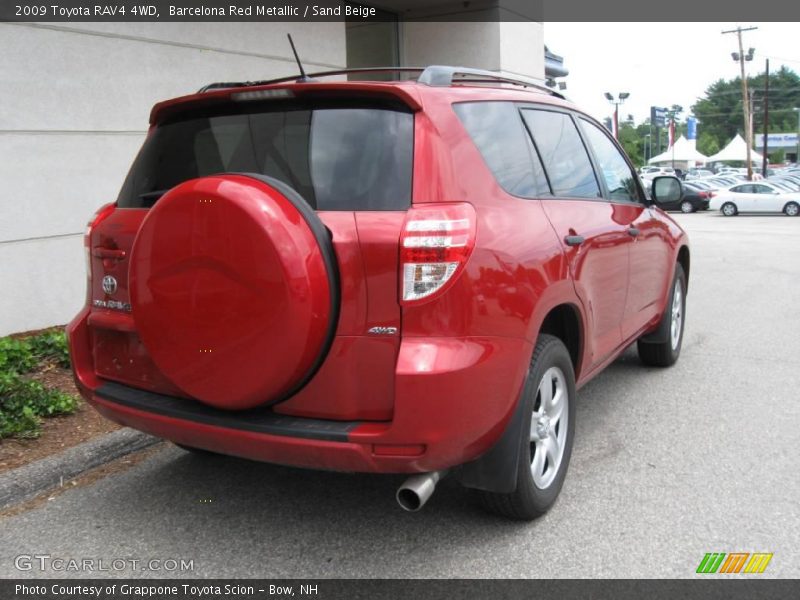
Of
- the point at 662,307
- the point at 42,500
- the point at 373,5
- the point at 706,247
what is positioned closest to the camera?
the point at 42,500

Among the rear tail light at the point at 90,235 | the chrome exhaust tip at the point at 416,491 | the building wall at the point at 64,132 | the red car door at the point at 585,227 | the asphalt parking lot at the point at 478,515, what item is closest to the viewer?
the chrome exhaust tip at the point at 416,491

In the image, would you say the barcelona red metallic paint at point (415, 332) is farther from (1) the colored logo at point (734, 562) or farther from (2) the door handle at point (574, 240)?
(1) the colored logo at point (734, 562)

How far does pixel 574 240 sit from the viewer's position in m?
3.55

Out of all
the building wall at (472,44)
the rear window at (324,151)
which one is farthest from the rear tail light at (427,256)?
the building wall at (472,44)

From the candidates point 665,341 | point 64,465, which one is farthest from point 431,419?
point 665,341

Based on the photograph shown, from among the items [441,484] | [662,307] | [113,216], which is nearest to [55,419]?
[113,216]

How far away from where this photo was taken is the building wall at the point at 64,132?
638cm

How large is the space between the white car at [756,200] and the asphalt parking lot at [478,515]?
2668cm

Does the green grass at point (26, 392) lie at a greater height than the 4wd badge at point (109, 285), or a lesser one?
lesser

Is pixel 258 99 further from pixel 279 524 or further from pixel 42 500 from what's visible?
pixel 42 500

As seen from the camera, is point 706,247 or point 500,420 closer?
point 500,420

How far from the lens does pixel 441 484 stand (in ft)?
12.6

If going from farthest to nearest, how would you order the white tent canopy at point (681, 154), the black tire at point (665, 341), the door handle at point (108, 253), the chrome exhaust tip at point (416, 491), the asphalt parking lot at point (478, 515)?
1. the white tent canopy at point (681, 154)
2. the black tire at point (665, 341)
3. the door handle at point (108, 253)
4. the asphalt parking lot at point (478, 515)
5. the chrome exhaust tip at point (416, 491)

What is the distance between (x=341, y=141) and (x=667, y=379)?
12.2ft
